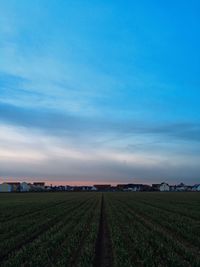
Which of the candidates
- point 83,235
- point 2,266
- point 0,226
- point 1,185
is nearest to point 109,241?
point 83,235

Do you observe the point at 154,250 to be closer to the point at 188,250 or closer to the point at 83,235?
the point at 188,250

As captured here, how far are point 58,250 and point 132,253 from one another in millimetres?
2765

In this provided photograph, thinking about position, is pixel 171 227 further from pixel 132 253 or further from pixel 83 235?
pixel 132 253

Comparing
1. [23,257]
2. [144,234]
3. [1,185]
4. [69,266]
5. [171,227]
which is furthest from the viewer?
[1,185]

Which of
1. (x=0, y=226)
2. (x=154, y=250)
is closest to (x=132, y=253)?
(x=154, y=250)

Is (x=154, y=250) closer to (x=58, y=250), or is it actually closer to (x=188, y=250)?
(x=188, y=250)

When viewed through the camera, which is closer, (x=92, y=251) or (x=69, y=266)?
(x=69, y=266)

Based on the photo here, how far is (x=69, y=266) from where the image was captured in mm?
12047

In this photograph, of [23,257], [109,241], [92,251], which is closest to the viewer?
[23,257]

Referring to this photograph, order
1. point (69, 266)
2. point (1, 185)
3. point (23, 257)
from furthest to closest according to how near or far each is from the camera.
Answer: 1. point (1, 185)
2. point (23, 257)
3. point (69, 266)

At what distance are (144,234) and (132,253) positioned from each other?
5325mm

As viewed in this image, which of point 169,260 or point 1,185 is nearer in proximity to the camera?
point 169,260

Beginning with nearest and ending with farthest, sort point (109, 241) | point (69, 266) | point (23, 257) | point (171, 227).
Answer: point (69, 266) → point (23, 257) → point (109, 241) → point (171, 227)

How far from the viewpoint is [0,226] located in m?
23.8
